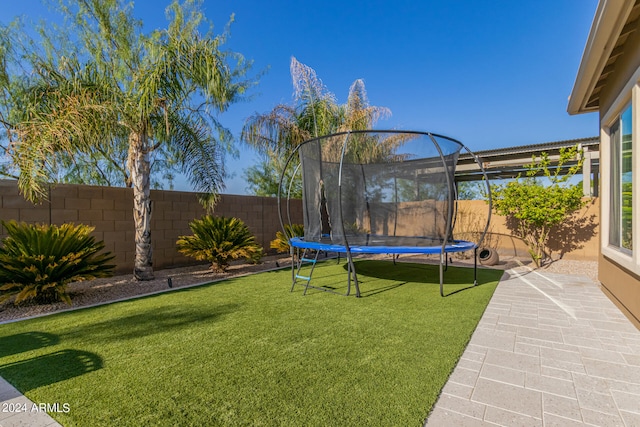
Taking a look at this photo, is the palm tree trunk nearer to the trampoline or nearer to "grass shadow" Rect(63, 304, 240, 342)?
"grass shadow" Rect(63, 304, 240, 342)

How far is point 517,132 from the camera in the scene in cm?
1309

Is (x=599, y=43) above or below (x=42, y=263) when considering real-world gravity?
above

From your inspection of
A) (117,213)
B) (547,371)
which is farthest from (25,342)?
(547,371)

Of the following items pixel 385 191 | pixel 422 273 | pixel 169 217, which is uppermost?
pixel 385 191

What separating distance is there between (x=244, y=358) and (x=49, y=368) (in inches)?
49.7

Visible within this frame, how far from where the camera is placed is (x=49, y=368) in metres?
2.08

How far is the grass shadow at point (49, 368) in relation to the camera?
6.28 feet

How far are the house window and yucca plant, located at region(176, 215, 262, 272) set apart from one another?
16.7 feet

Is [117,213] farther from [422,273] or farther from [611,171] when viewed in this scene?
[611,171]

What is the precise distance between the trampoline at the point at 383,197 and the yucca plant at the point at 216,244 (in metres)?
1.10

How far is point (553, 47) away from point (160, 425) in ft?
34.5

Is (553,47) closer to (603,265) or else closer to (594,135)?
(594,135)

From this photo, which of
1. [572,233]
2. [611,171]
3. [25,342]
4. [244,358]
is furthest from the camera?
[572,233]

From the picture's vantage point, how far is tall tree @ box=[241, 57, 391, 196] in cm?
818
